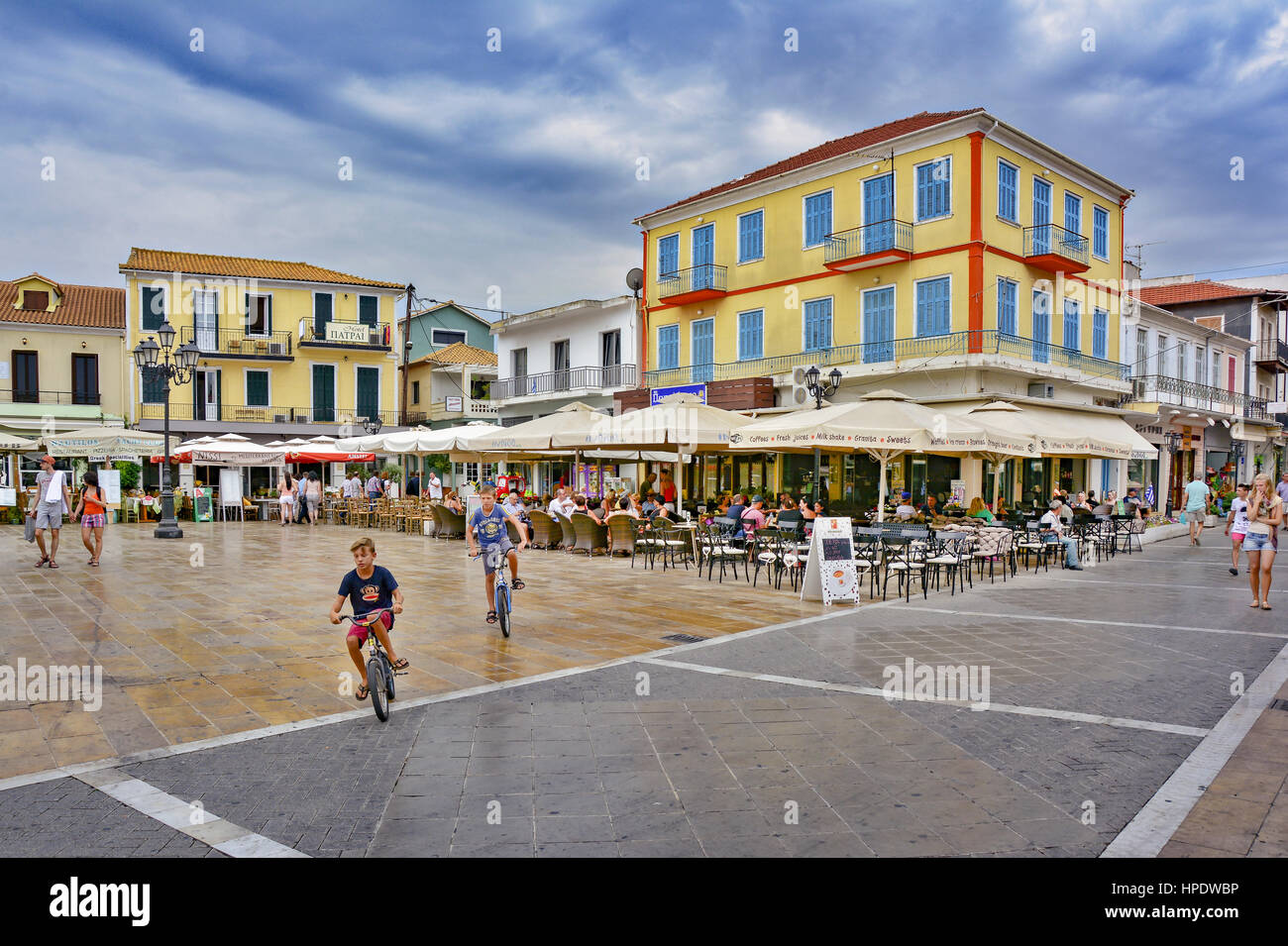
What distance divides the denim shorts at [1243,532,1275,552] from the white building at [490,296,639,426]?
65.9 feet

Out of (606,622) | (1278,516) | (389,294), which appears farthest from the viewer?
(389,294)

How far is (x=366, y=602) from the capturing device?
5.76 meters

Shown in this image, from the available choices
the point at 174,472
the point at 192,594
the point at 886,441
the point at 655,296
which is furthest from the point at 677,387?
the point at 174,472

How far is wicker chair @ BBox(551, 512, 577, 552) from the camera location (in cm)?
1638

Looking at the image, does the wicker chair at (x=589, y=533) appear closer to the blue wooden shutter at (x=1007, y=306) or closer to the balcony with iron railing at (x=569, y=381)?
the blue wooden shutter at (x=1007, y=306)

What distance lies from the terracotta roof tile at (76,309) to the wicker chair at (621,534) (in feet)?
90.6

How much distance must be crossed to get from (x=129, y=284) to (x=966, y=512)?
32157 millimetres

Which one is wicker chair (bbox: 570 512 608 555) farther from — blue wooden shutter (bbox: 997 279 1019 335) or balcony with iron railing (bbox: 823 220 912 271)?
blue wooden shutter (bbox: 997 279 1019 335)

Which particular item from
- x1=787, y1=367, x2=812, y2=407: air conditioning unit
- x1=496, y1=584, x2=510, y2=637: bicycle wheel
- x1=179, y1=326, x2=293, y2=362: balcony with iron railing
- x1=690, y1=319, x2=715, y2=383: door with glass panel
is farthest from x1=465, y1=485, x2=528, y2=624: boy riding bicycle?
x1=179, y1=326, x2=293, y2=362: balcony with iron railing

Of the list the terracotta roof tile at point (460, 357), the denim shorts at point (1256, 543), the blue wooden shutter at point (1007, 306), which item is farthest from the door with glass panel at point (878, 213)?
the terracotta roof tile at point (460, 357)

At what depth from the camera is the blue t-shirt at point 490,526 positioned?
8305mm

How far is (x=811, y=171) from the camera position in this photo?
75.9 ft

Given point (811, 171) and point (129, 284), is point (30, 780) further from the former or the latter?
point (129, 284)

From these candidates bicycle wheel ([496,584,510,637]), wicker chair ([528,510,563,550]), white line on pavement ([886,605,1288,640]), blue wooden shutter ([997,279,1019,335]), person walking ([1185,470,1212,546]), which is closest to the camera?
bicycle wheel ([496,584,510,637])
